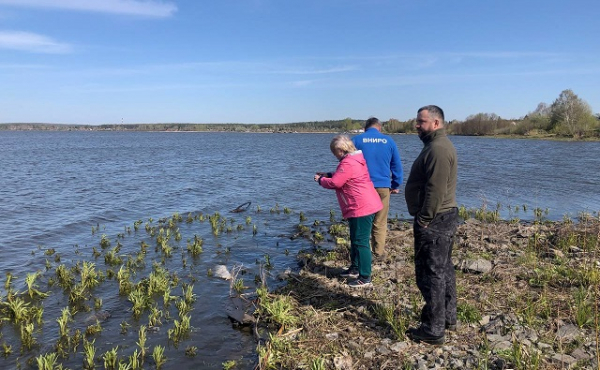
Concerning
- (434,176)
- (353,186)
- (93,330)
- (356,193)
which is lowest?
(93,330)

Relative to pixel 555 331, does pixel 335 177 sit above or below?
above

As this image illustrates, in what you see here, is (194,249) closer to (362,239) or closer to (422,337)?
(362,239)

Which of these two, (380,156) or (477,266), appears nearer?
(477,266)

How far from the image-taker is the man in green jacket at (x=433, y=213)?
4.34 meters

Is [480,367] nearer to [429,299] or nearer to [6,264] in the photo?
[429,299]

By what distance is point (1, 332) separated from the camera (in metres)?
6.10

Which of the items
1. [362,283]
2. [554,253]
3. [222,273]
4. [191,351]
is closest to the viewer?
[191,351]

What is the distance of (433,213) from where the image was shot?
443 cm

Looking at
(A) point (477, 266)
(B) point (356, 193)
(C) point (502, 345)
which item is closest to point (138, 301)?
(B) point (356, 193)

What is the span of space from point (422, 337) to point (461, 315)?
87 cm

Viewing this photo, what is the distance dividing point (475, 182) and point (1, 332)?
76.0 ft

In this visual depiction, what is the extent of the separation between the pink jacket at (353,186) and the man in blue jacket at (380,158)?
100 centimetres

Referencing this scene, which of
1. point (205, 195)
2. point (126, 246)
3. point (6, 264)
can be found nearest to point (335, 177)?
point (126, 246)

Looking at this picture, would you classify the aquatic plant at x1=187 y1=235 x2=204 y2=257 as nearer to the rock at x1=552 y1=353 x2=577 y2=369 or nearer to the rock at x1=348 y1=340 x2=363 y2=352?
the rock at x1=348 y1=340 x2=363 y2=352
